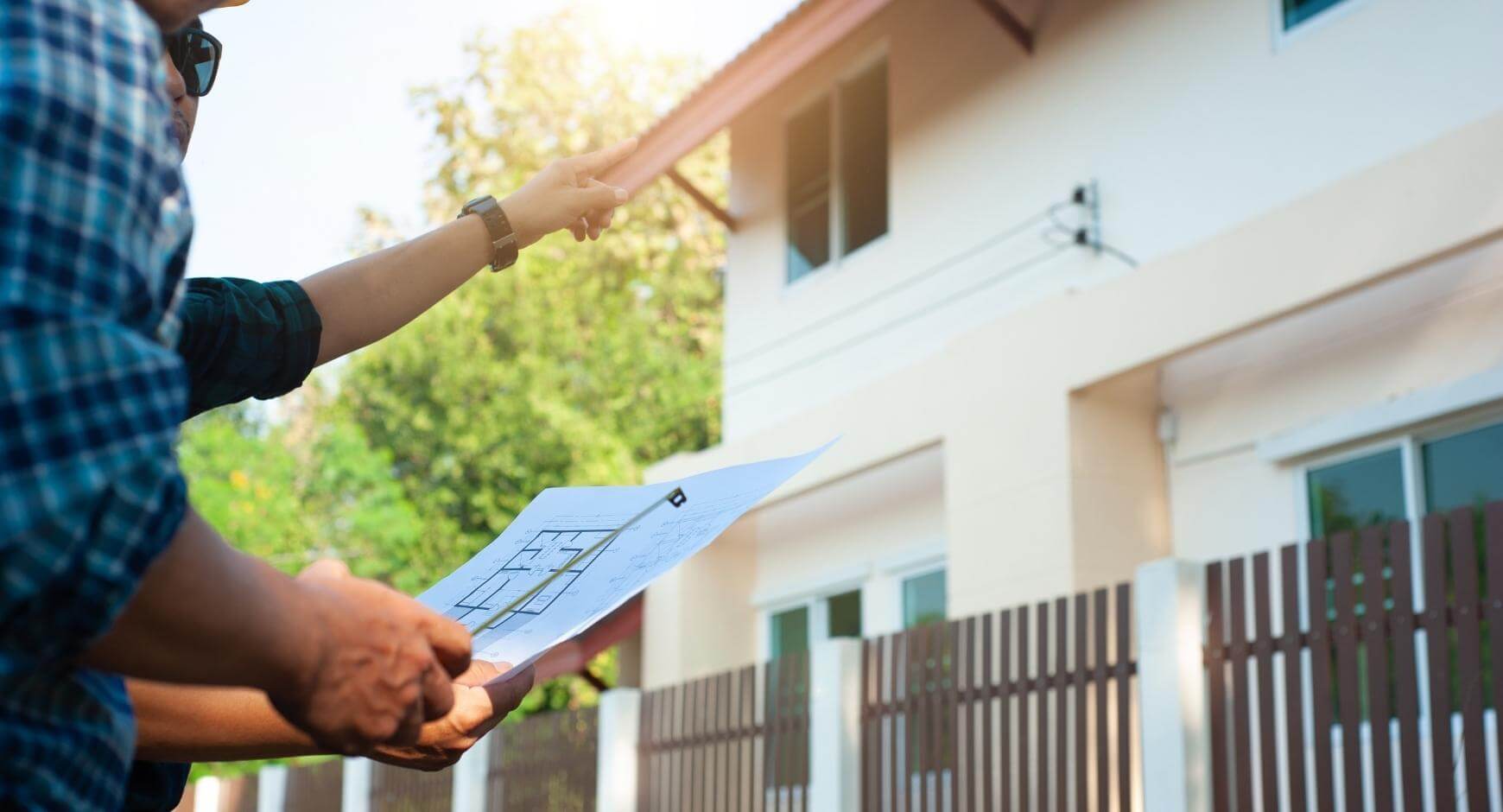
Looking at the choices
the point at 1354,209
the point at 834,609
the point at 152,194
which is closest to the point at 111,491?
the point at 152,194

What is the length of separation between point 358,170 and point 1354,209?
21805 mm

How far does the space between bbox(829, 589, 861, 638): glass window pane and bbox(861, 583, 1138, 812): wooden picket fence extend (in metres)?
2.73

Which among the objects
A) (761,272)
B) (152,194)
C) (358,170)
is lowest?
(152,194)

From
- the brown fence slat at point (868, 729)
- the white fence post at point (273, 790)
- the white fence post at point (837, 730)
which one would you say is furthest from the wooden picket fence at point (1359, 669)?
the white fence post at point (273, 790)

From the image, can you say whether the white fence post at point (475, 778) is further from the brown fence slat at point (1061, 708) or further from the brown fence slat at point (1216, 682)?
the brown fence slat at point (1216, 682)

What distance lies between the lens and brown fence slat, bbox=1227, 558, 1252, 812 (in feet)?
20.7

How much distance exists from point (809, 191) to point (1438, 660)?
7.60m

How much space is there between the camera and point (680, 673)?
12523 mm

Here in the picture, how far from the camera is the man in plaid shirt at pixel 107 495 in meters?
0.90

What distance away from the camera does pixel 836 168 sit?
12141 millimetres

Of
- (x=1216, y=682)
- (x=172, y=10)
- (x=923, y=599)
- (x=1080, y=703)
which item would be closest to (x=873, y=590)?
(x=923, y=599)

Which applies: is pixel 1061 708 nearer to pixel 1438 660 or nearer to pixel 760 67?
pixel 1438 660

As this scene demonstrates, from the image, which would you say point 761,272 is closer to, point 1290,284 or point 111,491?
point 1290,284

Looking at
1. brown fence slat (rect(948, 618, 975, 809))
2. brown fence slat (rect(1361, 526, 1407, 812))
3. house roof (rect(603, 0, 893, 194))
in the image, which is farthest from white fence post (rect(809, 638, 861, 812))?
house roof (rect(603, 0, 893, 194))
